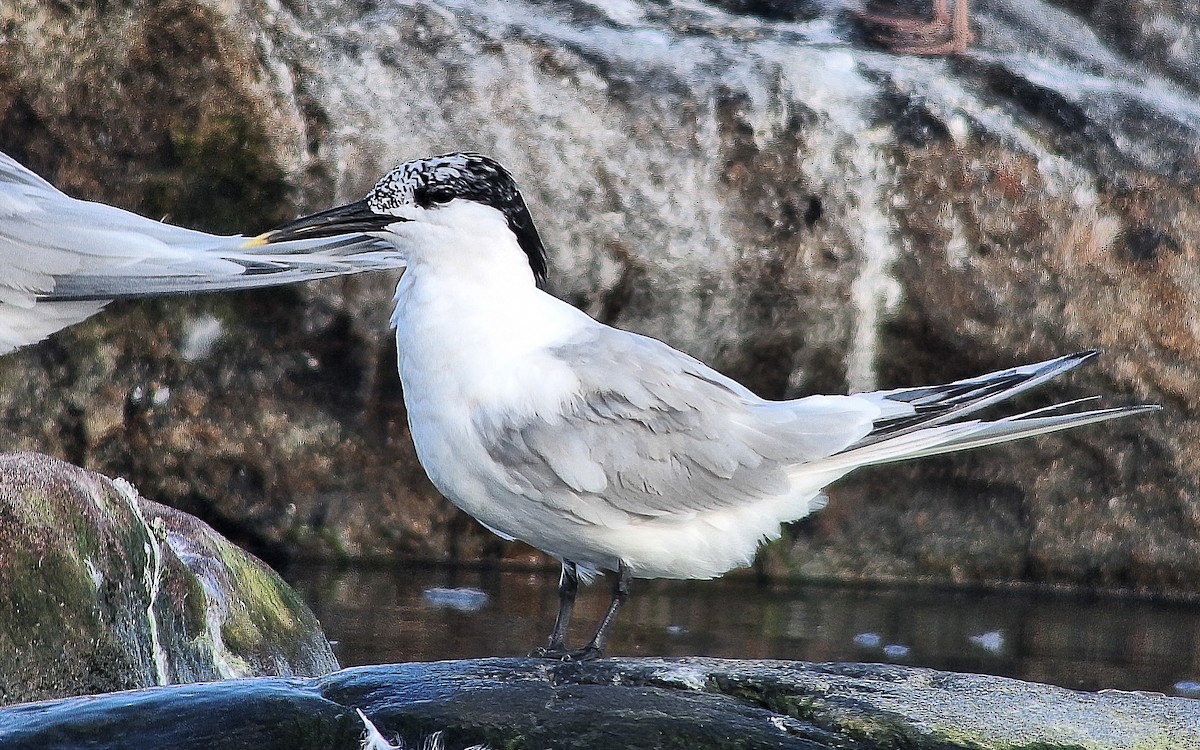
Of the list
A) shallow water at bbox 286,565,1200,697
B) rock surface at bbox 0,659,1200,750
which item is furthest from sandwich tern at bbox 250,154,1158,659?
shallow water at bbox 286,565,1200,697

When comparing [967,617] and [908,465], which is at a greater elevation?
[908,465]

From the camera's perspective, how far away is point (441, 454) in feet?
12.9

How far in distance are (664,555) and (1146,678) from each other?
121 inches

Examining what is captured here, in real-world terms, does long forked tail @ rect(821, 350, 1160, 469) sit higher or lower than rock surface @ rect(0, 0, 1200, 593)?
lower

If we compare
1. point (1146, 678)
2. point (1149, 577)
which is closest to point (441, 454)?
point (1146, 678)

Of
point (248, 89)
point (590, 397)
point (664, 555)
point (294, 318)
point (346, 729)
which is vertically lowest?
point (346, 729)

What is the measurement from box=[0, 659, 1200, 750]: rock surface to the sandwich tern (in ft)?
1.06

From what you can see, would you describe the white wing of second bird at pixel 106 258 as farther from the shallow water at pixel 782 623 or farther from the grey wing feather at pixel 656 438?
the grey wing feather at pixel 656 438

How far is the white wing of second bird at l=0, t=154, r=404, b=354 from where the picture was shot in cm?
593

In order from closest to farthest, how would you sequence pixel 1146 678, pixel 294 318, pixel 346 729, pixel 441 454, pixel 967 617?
pixel 346 729 → pixel 441 454 → pixel 1146 678 → pixel 967 617 → pixel 294 318

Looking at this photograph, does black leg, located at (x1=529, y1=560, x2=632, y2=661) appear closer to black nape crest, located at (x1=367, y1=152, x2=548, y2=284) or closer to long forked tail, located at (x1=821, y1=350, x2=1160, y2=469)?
long forked tail, located at (x1=821, y1=350, x2=1160, y2=469)

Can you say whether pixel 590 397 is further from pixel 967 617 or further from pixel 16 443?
pixel 16 443

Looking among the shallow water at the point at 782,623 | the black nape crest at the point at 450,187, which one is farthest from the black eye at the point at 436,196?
the shallow water at the point at 782,623

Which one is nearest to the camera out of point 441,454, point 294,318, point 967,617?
point 441,454
